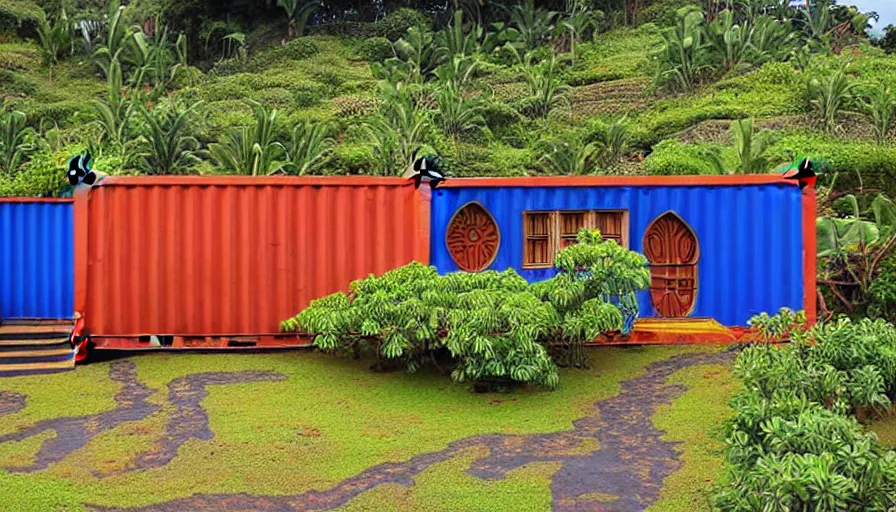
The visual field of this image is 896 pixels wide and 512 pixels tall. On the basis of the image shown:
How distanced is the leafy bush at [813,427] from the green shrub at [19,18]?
3710cm

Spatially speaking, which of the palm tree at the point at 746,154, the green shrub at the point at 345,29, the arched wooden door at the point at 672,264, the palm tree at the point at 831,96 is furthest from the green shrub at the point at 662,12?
the arched wooden door at the point at 672,264

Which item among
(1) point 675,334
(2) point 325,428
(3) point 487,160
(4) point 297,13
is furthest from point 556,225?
(4) point 297,13

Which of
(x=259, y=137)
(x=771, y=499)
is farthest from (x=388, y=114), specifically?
(x=771, y=499)

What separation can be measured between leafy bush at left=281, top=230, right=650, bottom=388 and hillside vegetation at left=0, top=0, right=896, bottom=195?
712cm

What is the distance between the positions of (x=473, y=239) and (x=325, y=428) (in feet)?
10.4

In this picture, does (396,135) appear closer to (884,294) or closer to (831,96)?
(831,96)

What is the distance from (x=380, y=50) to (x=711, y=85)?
15.1m

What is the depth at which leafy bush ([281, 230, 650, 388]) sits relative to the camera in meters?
6.86

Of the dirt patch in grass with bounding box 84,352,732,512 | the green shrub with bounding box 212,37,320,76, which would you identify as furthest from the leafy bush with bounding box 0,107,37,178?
the green shrub with bounding box 212,37,320,76

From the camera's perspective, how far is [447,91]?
2303cm

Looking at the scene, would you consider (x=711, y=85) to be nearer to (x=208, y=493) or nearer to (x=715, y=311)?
(x=715, y=311)

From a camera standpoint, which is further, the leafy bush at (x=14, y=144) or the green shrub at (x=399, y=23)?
the green shrub at (x=399, y=23)

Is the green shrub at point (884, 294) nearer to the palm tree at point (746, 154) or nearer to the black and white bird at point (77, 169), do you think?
the palm tree at point (746, 154)

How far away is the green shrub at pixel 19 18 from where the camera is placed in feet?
114
